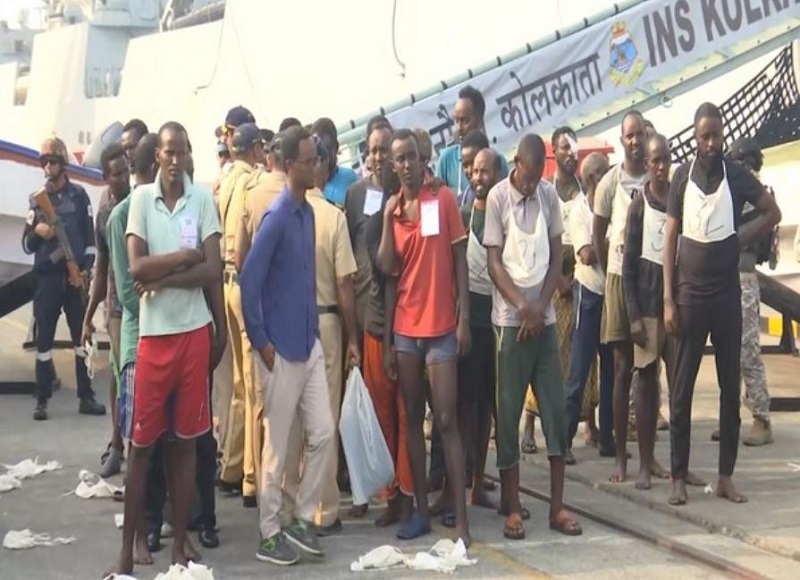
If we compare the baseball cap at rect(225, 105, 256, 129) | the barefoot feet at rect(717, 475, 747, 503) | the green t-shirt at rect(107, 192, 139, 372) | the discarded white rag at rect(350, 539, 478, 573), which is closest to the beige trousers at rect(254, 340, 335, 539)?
the discarded white rag at rect(350, 539, 478, 573)

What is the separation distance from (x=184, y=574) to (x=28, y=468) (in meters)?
2.69

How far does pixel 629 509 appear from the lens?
22.0ft

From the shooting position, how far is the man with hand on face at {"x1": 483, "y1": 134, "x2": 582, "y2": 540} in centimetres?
611

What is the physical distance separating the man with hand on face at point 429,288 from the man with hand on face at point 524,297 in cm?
20

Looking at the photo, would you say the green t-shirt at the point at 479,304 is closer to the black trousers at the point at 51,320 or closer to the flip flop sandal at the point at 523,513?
the flip flop sandal at the point at 523,513

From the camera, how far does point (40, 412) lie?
30.9 feet

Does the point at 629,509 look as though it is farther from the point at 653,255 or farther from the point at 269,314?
the point at 269,314

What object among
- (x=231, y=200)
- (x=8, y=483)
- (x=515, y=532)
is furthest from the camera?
(x=8, y=483)

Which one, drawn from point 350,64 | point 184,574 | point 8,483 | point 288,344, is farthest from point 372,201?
point 350,64

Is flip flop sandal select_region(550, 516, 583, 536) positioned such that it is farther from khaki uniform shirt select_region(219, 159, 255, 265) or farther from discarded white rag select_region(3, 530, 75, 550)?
discarded white rag select_region(3, 530, 75, 550)

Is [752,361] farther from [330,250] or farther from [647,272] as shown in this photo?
[330,250]

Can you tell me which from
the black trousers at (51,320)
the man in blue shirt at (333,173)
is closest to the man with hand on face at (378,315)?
the man in blue shirt at (333,173)


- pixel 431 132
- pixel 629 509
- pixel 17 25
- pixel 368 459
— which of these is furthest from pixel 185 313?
pixel 17 25

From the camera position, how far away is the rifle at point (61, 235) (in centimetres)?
920
